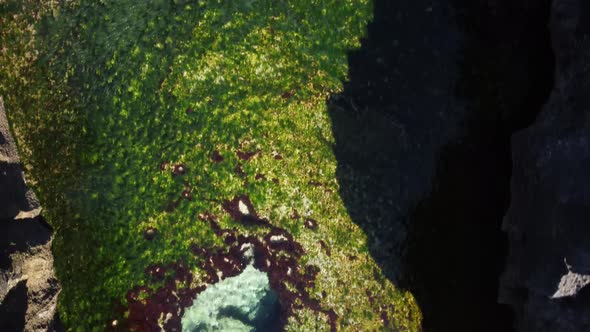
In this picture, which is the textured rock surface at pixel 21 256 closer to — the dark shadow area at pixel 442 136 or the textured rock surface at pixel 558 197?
the dark shadow area at pixel 442 136

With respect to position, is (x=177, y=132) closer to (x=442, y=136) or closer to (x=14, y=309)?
(x=14, y=309)

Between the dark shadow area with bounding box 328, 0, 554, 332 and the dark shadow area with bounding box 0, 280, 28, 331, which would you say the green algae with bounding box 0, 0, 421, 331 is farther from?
the dark shadow area with bounding box 0, 280, 28, 331

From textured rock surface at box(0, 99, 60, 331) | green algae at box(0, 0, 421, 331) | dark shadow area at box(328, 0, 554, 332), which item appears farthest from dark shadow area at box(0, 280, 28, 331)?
dark shadow area at box(328, 0, 554, 332)

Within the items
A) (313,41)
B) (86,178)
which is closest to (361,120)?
(313,41)

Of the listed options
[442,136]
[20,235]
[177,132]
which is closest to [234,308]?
[177,132]

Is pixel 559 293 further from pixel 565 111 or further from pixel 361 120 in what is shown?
pixel 361 120
